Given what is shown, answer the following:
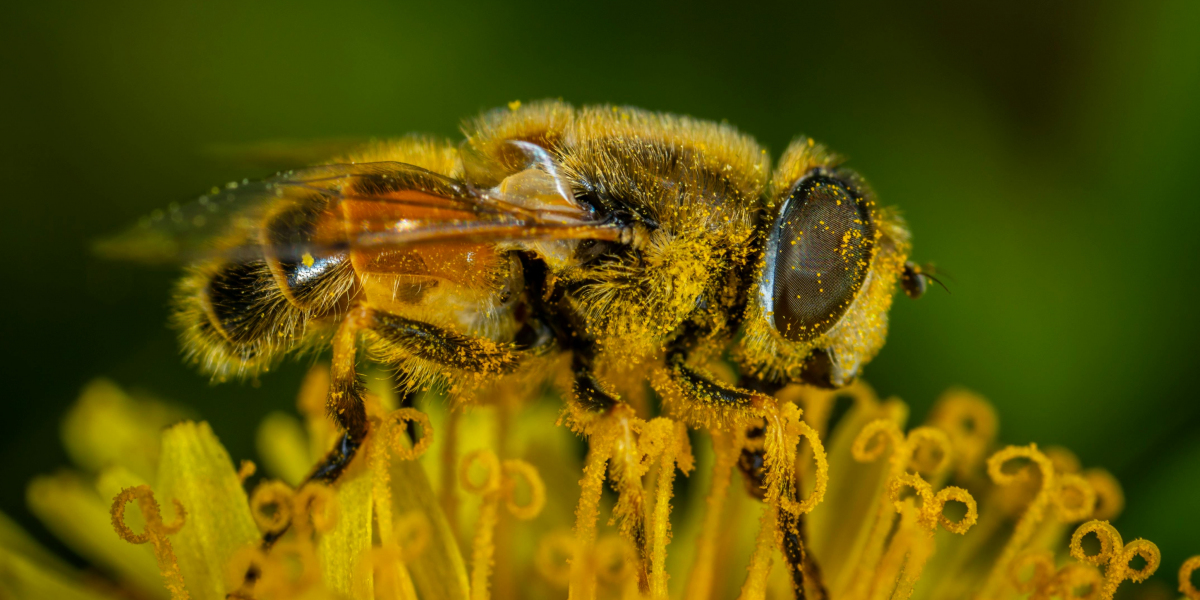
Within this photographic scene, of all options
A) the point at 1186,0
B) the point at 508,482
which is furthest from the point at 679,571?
the point at 1186,0

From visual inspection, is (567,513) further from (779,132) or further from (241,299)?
(779,132)

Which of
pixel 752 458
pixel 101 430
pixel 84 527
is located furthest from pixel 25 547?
pixel 752 458

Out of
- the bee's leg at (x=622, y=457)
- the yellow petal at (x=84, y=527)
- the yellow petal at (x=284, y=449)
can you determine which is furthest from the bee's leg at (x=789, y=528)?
the yellow petal at (x=84, y=527)

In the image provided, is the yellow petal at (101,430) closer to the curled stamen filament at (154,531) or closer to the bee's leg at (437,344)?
the curled stamen filament at (154,531)

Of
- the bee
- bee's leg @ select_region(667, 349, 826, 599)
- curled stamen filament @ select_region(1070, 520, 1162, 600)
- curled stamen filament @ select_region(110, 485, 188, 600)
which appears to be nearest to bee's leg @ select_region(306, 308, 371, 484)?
the bee

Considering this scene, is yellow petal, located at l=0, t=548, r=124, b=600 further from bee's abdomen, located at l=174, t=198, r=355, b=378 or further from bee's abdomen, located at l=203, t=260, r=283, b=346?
bee's abdomen, located at l=203, t=260, r=283, b=346

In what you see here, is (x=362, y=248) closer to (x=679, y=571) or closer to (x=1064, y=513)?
(x=679, y=571)
